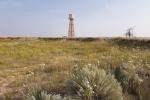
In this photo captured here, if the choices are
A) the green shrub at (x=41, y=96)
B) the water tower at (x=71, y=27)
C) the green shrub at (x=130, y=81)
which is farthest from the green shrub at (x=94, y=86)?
the water tower at (x=71, y=27)

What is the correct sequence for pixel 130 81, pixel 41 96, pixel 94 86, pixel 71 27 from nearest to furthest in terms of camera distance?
pixel 41 96 < pixel 94 86 < pixel 130 81 < pixel 71 27

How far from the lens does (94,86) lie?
23.3ft

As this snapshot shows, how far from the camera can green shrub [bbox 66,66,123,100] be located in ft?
22.7

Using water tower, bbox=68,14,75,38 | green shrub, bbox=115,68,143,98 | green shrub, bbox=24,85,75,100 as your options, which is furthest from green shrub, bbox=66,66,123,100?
water tower, bbox=68,14,75,38

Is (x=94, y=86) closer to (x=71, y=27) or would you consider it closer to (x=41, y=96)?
(x=41, y=96)

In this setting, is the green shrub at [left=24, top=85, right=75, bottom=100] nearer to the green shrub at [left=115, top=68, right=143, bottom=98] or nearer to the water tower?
the green shrub at [left=115, top=68, right=143, bottom=98]

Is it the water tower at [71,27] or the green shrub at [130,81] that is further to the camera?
the water tower at [71,27]

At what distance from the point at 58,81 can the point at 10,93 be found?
47.8 inches

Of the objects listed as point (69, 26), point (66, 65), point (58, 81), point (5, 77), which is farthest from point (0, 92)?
point (69, 26)

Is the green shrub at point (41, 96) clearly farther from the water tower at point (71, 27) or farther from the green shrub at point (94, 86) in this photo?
the water tower at point (71, 27)

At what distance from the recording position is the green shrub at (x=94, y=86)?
22.7 ft

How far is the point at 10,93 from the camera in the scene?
343 inches

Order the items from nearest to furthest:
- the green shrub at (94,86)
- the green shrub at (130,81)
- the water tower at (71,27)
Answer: the green shrub at (94,86)
the green shrub at (130,81)
the water tower at (71,27)

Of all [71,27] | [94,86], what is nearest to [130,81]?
[94,86]
